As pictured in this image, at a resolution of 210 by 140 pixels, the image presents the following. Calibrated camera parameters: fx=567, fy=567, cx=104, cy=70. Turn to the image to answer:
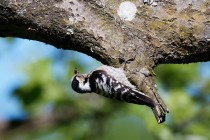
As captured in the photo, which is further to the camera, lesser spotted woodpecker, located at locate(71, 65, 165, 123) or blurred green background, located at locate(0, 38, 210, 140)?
blurred green background, located at locate(0, 38, 210, 140)

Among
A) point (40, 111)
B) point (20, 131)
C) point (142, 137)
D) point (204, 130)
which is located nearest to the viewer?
point (204, 130)

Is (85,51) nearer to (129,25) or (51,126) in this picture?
(129,25)

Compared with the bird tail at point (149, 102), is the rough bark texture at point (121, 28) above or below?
above

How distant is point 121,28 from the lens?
1578mm

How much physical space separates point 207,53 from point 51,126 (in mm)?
2186

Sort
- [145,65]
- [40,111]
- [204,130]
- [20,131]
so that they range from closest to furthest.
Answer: [145,65], [204,130], [20,131], [40,111]

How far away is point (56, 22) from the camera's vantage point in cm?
162

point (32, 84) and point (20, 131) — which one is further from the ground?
point (32, 84)

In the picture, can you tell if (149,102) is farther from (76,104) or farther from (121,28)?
(76,104)

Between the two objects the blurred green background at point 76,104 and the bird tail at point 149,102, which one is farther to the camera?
the blurred green background at point 76,104

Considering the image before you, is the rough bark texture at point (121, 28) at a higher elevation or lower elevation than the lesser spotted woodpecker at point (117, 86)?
higher

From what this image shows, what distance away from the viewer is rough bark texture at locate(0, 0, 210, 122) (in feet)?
5.12

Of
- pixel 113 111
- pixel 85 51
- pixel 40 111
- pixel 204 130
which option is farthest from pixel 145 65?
pixel 40 111

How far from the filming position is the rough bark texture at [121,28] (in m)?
1.56
